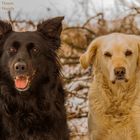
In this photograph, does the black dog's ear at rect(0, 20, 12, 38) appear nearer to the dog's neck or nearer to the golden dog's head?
the golden dog's head

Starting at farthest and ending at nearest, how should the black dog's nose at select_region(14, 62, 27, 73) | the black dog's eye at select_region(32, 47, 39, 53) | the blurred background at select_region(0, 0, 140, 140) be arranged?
1. the blurred background at select_region(0, 0, 140, 140)
2. the black dog's eye at select_region(32, 47, 39, 53)
3. the black dog's nose at select_region(14, 62, 27, 73)

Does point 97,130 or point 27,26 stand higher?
point 27,26

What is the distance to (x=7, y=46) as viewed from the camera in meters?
3.71

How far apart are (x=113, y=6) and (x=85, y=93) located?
4.21 ft

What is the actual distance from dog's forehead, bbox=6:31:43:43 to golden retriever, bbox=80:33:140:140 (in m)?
0.59

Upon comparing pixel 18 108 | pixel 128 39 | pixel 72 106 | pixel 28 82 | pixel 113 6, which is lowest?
pixel 72 106

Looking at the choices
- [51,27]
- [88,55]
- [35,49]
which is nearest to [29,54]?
[35,49]

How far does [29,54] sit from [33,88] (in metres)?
0.30

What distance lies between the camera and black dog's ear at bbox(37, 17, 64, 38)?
3824mm

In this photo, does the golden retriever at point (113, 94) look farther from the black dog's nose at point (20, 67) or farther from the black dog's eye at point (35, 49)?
the black dog's nose at point (20, 67)

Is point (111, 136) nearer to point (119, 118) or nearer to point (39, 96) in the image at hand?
point (119, 118)

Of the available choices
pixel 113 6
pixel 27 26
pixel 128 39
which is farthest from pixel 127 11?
pixel 128 39

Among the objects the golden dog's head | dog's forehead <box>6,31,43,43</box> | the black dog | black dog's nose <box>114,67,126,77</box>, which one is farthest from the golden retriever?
dog's forehead <box>6,31,43,43</box>

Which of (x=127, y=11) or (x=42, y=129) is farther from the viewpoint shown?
(x=127, y=11)
